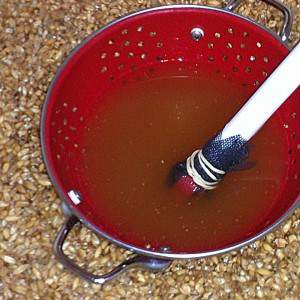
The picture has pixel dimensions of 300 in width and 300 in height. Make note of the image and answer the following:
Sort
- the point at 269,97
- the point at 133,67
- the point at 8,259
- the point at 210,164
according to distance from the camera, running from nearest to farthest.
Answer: the point at 269,97, the point at 210,164, the point at 8,259, the point at 133,67

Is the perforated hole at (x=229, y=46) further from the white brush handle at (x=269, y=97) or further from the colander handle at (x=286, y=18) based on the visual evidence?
the white brush handle at (x=269, y=97)

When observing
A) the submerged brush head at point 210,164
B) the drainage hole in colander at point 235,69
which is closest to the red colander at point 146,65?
the drainage hole in colander at point 235,69

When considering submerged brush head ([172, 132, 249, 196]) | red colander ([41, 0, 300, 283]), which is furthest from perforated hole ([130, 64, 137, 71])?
submerged brush head ([172, 132, 249, 196])

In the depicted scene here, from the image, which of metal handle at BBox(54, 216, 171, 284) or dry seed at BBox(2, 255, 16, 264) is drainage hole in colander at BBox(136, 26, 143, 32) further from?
dry seed at BBox(2, 255, 16, 264)

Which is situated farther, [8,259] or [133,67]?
[133,67]

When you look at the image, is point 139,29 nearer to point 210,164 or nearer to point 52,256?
point 210,164

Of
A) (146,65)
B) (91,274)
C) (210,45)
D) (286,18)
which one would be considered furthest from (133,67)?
(91,274)

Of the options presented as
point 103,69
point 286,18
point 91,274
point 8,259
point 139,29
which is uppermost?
point 286,18

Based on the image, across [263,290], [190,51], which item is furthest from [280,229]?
[190,51]
